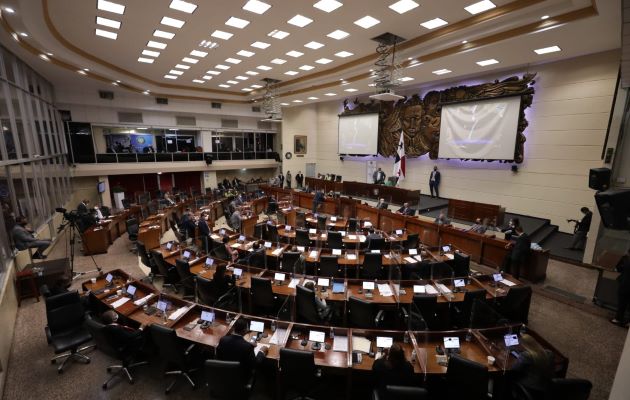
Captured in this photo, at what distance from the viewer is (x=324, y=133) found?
66.4ft

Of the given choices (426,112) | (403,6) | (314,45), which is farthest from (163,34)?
(426,112)

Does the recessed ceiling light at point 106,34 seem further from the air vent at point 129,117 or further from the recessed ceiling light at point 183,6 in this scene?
the air vent at point 129,117

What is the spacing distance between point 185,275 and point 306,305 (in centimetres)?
310

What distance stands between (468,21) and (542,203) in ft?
25.0

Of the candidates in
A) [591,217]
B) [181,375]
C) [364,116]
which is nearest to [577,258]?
[591,217]

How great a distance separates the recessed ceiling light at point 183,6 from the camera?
6020mm

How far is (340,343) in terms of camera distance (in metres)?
4.01

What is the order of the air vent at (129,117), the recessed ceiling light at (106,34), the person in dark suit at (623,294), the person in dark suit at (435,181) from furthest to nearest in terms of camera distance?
the air vent at (129,117), the person in dark suit at (435,181), the recessed ceiling light at (106,34), the person in dark suit at (623,294)

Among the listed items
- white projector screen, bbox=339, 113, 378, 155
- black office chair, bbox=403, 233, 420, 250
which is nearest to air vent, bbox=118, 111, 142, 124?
white projector screen, bbox=339, 113, 378, 155

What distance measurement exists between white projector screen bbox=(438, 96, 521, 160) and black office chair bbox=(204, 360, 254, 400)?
40.5 ft

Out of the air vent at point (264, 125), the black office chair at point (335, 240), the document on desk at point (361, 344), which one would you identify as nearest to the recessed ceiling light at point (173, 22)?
the black office chair at point (335, 240)

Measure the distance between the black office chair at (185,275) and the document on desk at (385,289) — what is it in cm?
403

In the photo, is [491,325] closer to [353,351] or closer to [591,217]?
[353,351]

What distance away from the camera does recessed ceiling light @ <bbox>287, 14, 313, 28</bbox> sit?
6.68 metres
